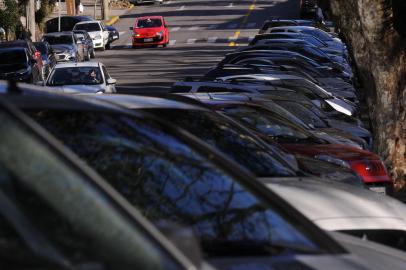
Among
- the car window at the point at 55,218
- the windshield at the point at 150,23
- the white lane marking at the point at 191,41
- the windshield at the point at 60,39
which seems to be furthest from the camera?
the white lane marking at the point at 191,41

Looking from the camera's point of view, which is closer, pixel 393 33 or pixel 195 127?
pixel 195 127

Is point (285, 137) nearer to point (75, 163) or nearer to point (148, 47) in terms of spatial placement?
point (75, 163)

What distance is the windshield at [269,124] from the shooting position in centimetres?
1206

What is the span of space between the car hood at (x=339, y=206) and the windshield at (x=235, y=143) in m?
0.30

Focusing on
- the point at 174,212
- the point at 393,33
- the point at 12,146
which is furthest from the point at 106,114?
the point at 393,33

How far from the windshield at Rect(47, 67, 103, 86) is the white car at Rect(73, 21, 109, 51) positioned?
2658cm

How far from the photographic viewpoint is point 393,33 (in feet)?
53.5

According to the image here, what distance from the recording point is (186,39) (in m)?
58.5

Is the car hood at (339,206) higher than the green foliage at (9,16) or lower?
higher

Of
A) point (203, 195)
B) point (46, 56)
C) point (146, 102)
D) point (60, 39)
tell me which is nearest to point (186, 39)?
point (60, 39)

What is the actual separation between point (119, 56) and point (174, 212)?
4631 cm

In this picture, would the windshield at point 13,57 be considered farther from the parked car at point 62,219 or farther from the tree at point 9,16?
the parked car at point 62,219

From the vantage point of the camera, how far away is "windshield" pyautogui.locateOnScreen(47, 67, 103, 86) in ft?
84.9

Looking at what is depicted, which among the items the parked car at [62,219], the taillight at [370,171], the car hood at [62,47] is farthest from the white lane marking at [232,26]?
the parked car at [62,219]
